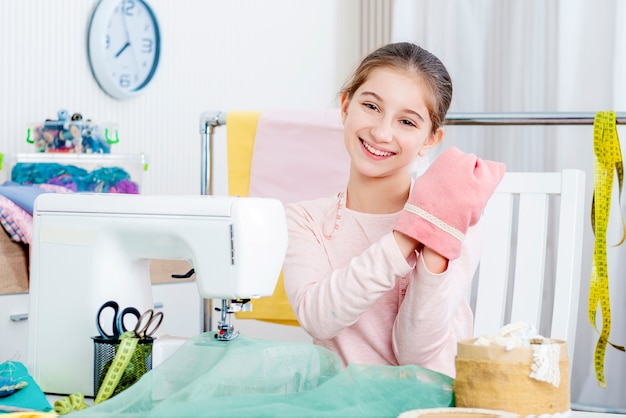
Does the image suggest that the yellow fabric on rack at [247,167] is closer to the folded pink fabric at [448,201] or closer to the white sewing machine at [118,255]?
the white sewing machine at [118,255]

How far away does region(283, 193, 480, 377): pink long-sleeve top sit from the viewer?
1.18 m

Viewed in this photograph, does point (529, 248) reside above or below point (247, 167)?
below

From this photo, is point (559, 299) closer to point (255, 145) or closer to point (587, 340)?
point (255, 145)

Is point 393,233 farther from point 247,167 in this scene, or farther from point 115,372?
point 247,167

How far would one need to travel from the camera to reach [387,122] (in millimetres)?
1286

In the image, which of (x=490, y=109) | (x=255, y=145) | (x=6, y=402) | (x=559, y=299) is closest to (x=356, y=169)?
(x=559, y=299)

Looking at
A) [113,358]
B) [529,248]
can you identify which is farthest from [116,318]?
[529,248]

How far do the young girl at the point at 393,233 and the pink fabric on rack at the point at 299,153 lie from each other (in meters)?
0.61

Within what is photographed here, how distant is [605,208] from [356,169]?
52 centimetres

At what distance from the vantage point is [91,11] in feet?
8.61

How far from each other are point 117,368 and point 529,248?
92cm

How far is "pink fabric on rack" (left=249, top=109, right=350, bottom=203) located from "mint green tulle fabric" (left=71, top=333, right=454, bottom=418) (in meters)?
1.04

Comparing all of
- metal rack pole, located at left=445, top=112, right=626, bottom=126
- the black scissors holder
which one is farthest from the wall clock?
the black scissors holder

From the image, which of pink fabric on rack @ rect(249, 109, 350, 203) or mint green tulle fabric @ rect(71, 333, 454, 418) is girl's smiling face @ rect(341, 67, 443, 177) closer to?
mint green tulle fabric @ rect(71, 333, 454, 418)
